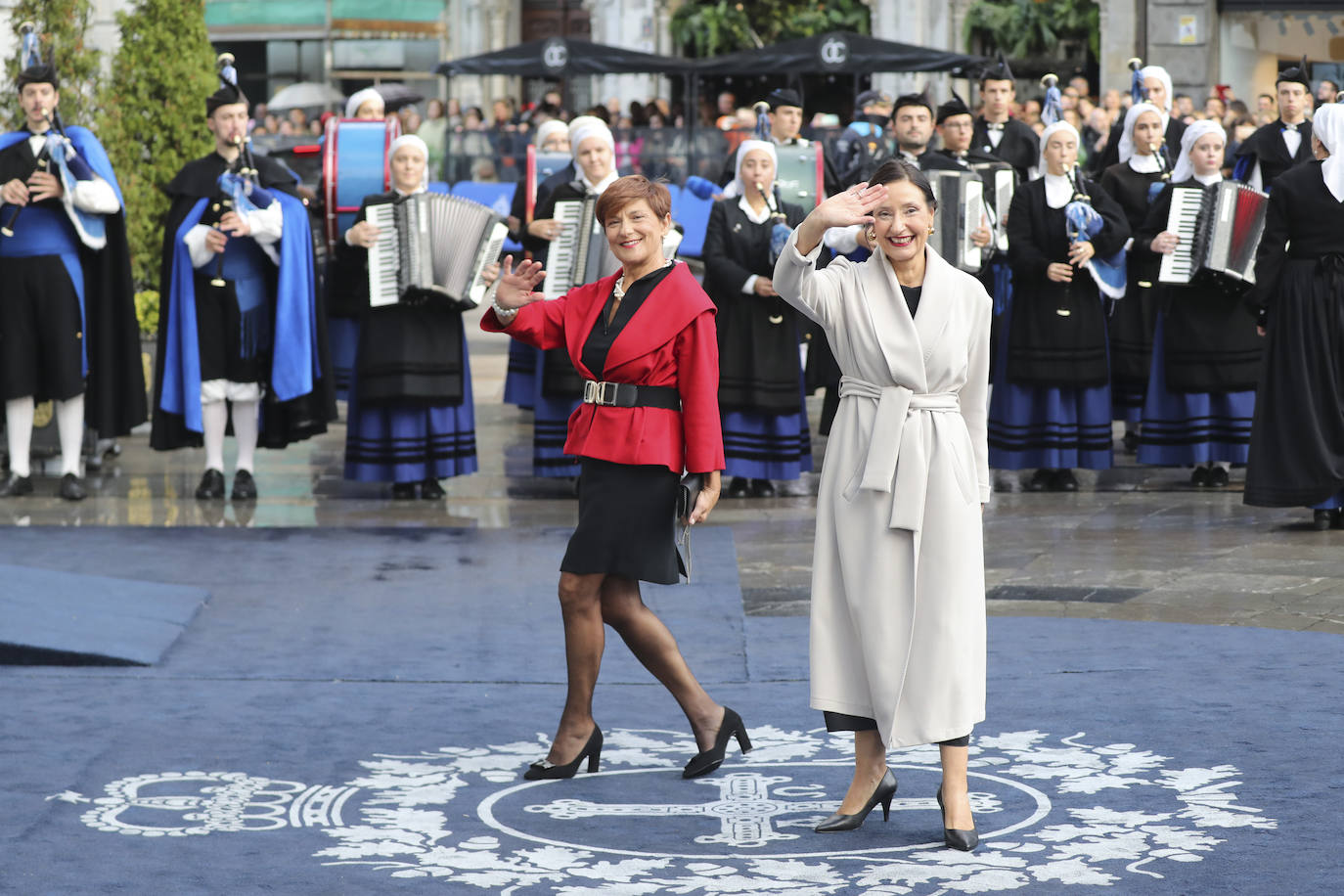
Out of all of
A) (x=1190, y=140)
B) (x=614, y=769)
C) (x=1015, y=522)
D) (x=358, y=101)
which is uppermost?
(x=358, y=101)

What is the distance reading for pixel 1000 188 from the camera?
34.6 feet

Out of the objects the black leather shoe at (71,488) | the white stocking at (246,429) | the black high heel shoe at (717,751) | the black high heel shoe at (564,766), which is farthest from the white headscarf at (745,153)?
the black high heel shoe at (564,766)

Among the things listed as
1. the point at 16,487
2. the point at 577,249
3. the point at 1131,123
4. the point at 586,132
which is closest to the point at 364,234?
the point at 577,249

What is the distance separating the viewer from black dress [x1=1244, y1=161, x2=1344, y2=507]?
9180 millimetres

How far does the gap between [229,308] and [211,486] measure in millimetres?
917

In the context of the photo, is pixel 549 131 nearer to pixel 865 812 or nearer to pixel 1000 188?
pixel 1000 188

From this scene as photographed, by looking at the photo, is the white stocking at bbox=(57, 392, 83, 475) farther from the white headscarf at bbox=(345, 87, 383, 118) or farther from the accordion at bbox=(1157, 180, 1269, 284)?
the accordion at bbox=(1157, 180, 1269, 284)

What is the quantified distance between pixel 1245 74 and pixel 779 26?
11354 millimetres

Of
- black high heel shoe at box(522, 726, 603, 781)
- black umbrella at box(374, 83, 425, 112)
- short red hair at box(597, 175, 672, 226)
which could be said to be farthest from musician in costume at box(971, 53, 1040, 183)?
black umbrella at box(374, 83, 425, 112)

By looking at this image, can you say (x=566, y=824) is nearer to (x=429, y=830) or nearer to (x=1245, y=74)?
(x=429, y=830)

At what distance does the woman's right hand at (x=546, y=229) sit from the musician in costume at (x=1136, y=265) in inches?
120

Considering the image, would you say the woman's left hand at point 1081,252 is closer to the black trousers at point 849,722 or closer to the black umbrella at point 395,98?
the black trousers at point 849,722

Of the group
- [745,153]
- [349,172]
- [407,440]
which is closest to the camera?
[745,153]

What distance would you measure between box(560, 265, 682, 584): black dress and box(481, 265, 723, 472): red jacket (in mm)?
40
